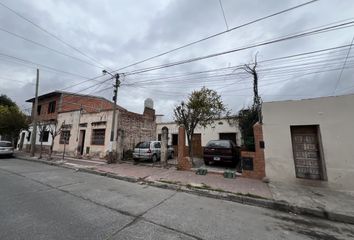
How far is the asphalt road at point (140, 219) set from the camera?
3488 mm

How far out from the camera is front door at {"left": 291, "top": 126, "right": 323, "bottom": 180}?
7469 mm

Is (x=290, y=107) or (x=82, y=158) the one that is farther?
(x=82, y=158)

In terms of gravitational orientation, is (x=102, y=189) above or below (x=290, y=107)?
below

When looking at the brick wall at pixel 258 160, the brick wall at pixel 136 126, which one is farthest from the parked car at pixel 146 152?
the brick wall at pixel 258 160

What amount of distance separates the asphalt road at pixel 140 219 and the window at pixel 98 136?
29.4 feet

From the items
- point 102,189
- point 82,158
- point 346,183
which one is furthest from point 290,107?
point 82,158

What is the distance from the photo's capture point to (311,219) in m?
4.73

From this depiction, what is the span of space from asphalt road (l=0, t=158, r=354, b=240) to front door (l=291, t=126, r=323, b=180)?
3.38 m

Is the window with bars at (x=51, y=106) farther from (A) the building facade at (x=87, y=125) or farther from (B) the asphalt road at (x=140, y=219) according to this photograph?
(B) the asphalt road at (x=140, y=219)

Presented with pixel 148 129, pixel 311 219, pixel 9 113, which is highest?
pixel 9 113

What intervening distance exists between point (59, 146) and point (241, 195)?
19.1m

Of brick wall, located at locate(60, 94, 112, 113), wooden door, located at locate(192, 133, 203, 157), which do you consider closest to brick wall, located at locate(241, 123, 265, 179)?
wooden door, located at locate(192, 133, 203, 157)

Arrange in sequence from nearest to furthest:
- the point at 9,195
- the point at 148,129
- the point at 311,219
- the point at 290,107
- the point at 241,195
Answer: the point at 311,219 → the point at 9,195 → the point at 241,195 → the point at 290,107 → the point at 148,129

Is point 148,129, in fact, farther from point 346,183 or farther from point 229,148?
point 346,183
